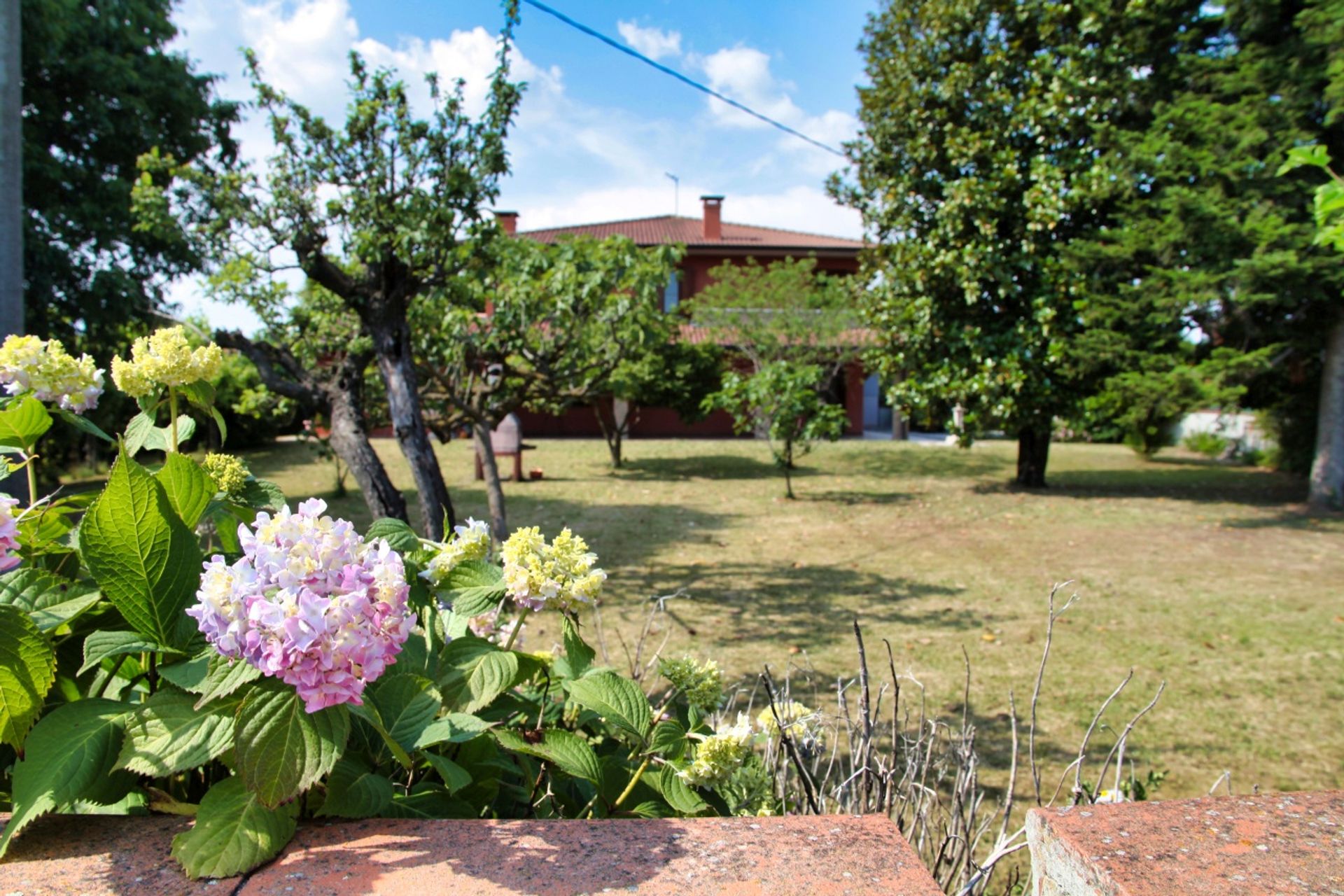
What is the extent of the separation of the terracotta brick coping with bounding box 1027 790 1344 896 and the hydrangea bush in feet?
1.72

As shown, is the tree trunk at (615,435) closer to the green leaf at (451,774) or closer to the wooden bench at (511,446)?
the wooden bench at (511,446)

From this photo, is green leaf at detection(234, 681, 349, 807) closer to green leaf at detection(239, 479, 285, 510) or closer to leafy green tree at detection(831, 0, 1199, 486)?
green leaf at detection(239, 479, 285, 510)

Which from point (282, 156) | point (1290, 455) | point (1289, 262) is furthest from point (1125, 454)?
point (282, 156)

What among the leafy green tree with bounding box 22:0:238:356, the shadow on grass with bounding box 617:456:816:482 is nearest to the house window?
the shadow on grass with bounding box 617:456:816:482

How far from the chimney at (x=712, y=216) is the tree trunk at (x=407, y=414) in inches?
942

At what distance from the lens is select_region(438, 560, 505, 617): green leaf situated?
1.34 meters

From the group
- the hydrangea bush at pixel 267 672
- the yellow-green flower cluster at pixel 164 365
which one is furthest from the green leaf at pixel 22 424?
the yellow-green flower cluster at pixel 164 365

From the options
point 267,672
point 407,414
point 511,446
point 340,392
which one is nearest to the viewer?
point 267,672

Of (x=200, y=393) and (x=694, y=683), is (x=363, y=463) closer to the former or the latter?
(x=200, y=393)

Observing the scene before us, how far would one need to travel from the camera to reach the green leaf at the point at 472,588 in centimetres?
134

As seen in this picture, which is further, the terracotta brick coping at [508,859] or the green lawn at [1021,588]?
the green lawn at [1021,588]

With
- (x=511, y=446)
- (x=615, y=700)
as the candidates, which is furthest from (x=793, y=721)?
(x=511, y=446)

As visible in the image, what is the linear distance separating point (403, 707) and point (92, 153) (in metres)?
14.4

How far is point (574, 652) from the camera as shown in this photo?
140cm
